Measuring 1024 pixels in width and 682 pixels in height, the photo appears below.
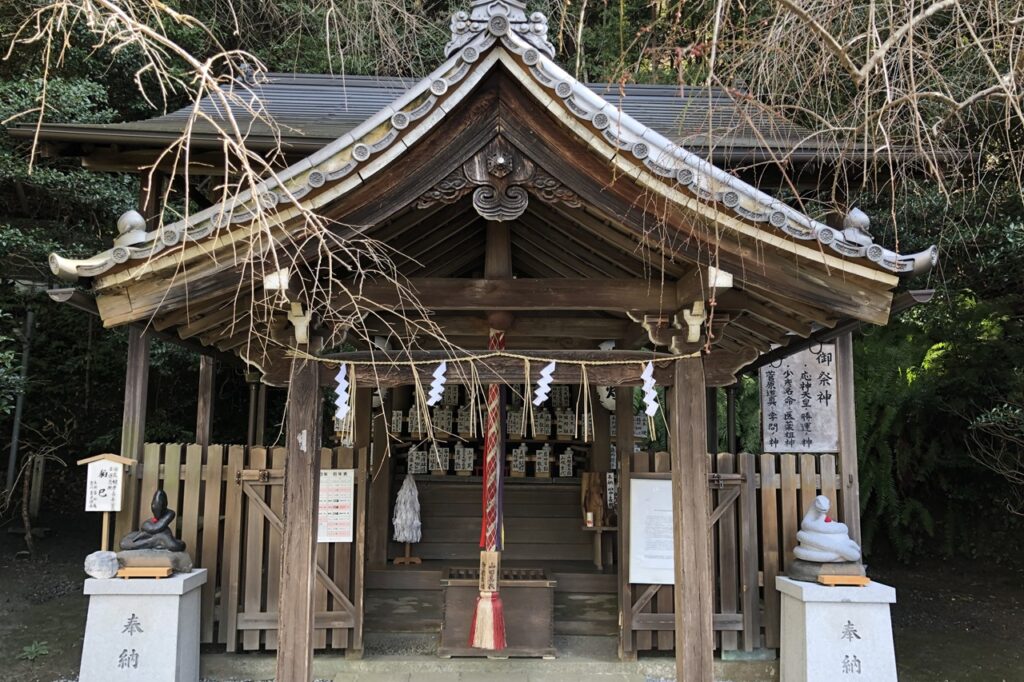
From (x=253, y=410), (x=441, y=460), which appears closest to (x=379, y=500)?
(x=441, y=460)

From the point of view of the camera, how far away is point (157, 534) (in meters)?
5.70

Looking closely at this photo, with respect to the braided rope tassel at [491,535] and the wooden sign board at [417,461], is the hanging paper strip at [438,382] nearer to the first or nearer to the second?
the braided rope tassel at [491,535]

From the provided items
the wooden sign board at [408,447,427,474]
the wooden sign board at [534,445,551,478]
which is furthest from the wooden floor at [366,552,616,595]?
the wooden sign board at [534,445,551,478]

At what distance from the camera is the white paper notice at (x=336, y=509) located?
20.6 ft

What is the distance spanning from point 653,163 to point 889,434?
8214 mm

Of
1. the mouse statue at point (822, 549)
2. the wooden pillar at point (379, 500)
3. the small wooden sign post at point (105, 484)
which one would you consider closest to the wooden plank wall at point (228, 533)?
the small wooden sign post at point (105, 484)

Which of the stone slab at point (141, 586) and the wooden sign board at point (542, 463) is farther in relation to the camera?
the wooden sign board at point (542, 463)

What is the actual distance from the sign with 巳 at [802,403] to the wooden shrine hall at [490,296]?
10.7 inches

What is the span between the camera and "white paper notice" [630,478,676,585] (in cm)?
643

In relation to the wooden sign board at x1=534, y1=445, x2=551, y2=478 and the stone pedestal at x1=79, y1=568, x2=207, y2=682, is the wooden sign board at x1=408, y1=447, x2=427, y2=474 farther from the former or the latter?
the stone pedestal at x1=79, y1=568, x2=207, y2=682

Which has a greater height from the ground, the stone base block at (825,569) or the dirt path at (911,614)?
the stone base block at (825,569)

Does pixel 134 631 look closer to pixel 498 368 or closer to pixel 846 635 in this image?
pixel 498 368

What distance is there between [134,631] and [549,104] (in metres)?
5.00

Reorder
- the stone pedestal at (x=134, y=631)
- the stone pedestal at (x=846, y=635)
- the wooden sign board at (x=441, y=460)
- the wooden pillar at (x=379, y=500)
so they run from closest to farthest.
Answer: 1. the stone pedestal at (x=134, y=631)
2. the stone pedestal at (x=846, y=635)
3. the wooden pillar at (x=379, y=500)
4. the wooden sign board at (x=441, y=460)
